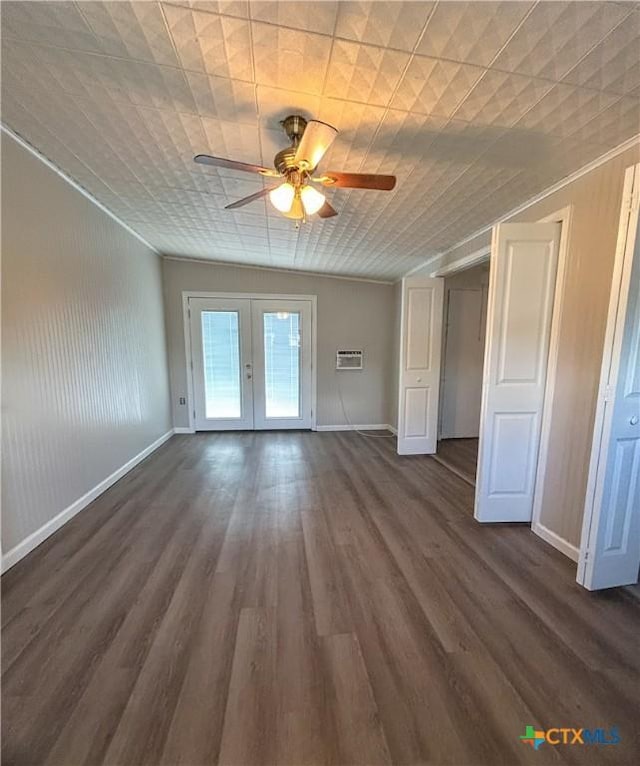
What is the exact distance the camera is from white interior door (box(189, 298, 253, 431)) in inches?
195

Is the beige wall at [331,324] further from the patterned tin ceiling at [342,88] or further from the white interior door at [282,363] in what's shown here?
the patterned tin ceiling at [342,88]

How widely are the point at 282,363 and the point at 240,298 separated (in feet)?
3.85

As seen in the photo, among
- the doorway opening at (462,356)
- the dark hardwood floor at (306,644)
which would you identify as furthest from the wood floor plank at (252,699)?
the doorway opening at (462,356)

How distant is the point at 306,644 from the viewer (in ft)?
4.87

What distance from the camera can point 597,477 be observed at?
68.9 inches

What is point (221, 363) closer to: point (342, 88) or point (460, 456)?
point (460, 456)

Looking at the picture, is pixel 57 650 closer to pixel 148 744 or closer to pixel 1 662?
pixel 1 662

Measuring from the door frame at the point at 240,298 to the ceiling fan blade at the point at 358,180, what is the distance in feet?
10.9

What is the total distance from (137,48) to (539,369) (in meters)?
2.86

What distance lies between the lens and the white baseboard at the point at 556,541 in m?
2.09

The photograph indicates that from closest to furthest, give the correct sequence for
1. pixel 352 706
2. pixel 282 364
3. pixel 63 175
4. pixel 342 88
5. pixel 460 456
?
1. pixel 352 706
2. pixel 342 88
3. pixel 63 175
4. pixel 460 456
5. pixel 282 364

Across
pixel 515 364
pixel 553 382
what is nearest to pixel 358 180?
pixel 515 364

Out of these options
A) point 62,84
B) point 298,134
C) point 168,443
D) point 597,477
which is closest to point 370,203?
point 298,134

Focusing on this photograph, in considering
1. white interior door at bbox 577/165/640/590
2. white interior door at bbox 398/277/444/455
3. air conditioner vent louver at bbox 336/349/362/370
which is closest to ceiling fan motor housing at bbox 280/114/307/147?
white interior door at bbox 577/165/640/590
